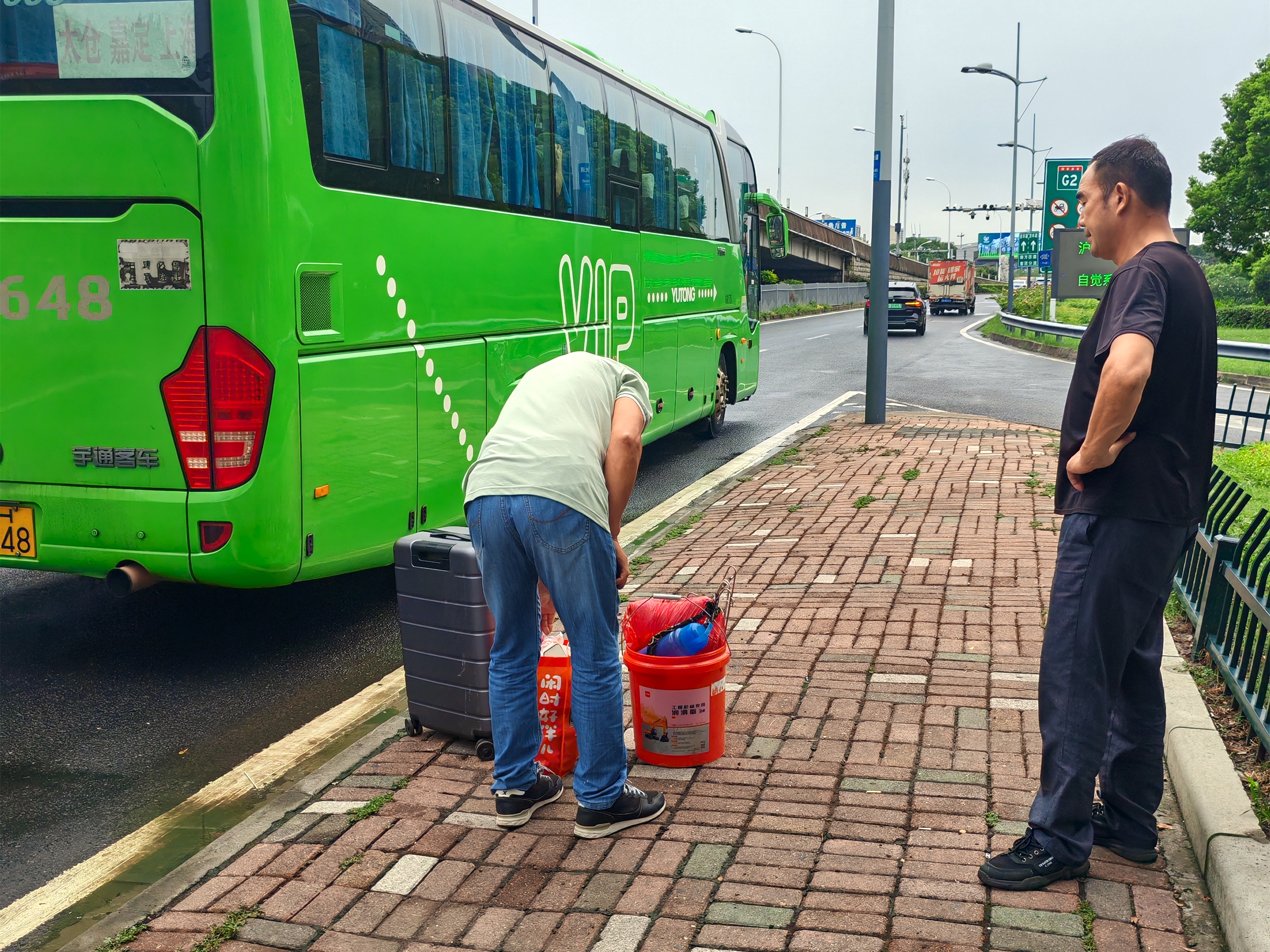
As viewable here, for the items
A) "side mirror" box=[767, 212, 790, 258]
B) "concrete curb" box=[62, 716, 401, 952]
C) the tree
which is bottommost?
"concrete curb" box=[62, 716, 401, 952]

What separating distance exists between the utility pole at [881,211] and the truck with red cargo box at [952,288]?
48333 millimetres

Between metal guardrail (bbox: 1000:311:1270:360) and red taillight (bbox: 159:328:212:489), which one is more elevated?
red taillight (bbox: 159:328:212:489)

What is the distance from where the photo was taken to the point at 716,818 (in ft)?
12.6

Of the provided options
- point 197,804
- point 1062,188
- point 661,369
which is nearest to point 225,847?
point 197,804

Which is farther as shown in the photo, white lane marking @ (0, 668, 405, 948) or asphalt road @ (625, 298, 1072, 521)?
asphalt road @ (625, 298, 1072, 521)

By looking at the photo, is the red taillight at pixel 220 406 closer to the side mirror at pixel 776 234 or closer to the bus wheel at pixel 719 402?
the bus wheel at pixel 719 402

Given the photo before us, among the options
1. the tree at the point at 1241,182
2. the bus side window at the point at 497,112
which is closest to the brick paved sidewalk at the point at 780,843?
the bus side window at the point at 497,112

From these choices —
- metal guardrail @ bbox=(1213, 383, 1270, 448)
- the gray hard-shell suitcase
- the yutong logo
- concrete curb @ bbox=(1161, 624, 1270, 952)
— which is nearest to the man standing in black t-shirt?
concrete curb @ bbox=(1161, 624, 1270, 952)

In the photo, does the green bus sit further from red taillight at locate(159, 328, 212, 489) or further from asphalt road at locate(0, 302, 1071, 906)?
asphalt road at locate(0, 302, 1071, 906)

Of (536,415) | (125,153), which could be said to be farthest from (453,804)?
(125,153)

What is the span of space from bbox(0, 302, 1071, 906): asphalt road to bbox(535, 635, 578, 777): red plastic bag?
4.35ft

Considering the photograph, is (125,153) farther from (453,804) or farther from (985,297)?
(985,297)

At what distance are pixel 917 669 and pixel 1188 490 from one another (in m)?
2.15

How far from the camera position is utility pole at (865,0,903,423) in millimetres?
13570
